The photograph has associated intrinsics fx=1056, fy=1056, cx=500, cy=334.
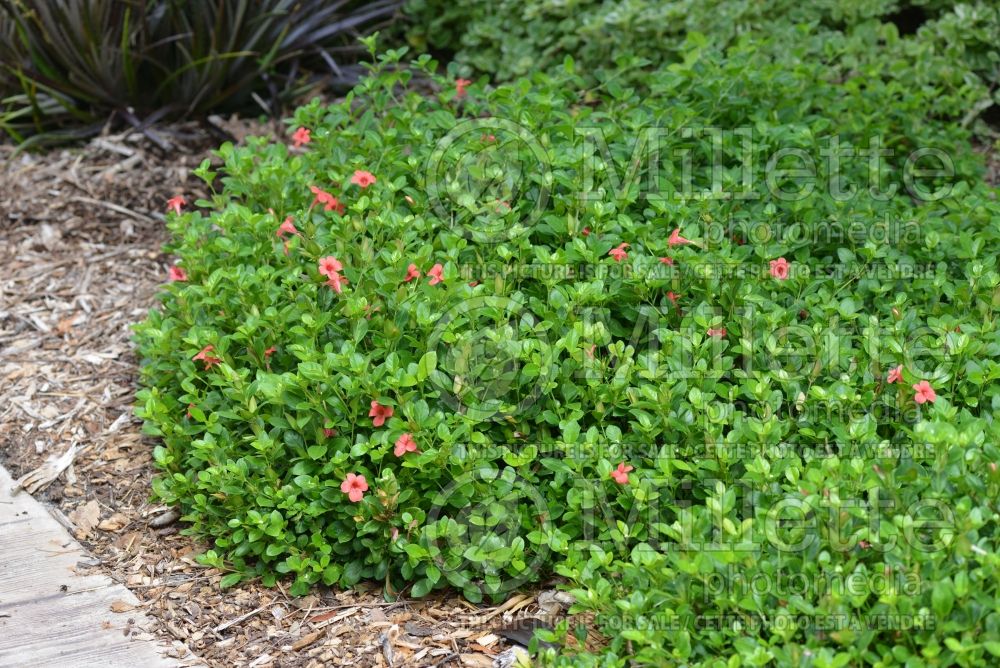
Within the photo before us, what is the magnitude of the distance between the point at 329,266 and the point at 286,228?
424mm

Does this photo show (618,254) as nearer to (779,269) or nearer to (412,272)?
(779,269)

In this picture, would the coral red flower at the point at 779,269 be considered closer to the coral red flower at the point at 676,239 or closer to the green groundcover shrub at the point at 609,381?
the green groundcover shrub at the point at 609,381

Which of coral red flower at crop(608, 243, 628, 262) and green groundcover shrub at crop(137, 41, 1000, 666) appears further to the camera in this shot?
coral red flower at crop(608, 243, 628, 262)

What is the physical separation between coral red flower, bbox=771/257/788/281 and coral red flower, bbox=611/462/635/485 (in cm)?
101

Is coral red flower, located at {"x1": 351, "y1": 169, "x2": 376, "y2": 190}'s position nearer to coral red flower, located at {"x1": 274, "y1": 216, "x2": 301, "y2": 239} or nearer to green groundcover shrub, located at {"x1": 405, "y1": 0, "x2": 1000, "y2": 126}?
coral red flower, located at {"x1": 274, "y1": 216, "x2": 301, "y2": 239}

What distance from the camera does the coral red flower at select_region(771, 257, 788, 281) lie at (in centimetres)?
346

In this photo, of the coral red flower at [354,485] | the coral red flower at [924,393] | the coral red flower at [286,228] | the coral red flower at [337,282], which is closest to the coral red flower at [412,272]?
the coral red flower at [337,282]

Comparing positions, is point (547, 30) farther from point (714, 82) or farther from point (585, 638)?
point (585, 638)

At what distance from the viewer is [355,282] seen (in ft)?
11.4

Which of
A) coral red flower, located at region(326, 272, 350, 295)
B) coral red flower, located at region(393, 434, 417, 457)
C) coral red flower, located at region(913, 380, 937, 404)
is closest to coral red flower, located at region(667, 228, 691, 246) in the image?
coral red flower, located at region(913, 380, 937, 404)

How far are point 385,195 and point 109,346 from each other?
52.0 inches

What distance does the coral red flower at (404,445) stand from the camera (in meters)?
2.88

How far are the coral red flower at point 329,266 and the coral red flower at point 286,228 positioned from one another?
34 cm

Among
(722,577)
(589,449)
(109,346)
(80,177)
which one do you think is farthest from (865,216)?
(80,177)
